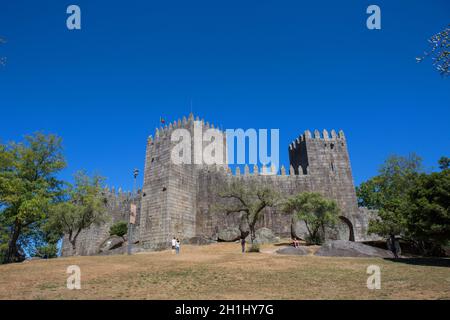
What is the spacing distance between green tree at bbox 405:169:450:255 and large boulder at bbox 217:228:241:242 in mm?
18594

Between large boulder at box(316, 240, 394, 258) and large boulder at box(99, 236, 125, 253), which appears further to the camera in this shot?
large boulder at box(99, 236, 125, 253)

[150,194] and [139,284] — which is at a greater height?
[150,194]

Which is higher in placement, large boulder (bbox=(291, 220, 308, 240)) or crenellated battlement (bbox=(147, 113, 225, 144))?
crenellated battlement (bbox=(147, 113, 225, 144))

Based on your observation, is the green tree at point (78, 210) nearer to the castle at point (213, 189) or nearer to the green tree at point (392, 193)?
the castle at point (213, 189)

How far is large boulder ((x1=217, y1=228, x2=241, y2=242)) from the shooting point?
115 ft

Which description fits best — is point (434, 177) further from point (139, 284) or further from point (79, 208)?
point (79, 208)

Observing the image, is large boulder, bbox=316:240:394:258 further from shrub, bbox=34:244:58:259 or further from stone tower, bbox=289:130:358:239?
shrub, bbox=34:244:58:259

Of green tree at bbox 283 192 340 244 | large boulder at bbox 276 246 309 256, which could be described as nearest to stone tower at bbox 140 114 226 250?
green tree at bbox 283 192 340 244

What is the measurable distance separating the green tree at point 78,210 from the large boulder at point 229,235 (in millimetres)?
13249

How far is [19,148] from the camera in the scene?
102 feet

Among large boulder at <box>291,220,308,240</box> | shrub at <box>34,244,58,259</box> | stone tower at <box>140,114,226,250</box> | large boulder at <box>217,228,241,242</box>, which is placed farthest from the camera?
shrub at <box>34,244,58,259</box>

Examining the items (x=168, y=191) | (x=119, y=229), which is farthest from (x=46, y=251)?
(x=168, y=191)
